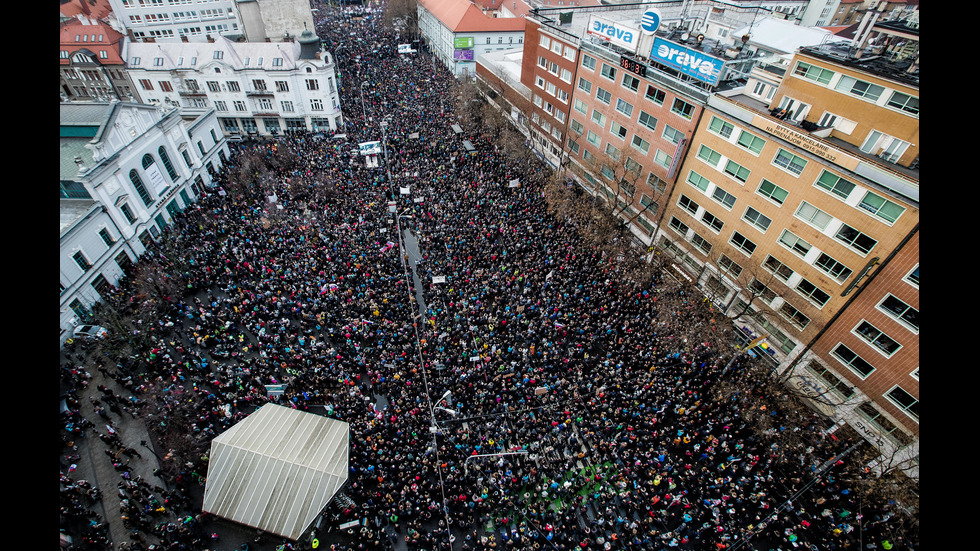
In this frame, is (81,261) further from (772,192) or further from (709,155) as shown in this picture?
(772,192)

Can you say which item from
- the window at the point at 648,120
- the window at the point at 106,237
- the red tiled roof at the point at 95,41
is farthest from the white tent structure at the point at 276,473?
the red tiled roof at the point at 95,41

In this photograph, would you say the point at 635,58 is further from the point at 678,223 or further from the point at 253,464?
the point at 253,464

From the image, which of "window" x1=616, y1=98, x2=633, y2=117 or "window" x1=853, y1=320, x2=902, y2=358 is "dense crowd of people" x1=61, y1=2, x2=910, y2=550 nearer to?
"window" x1=853, y1=320, x2=902, y2=358

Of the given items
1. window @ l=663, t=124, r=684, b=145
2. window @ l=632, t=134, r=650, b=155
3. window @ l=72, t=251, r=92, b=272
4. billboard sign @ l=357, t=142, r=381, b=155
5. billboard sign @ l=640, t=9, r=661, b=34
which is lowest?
window @ l=72, t=251, r=92, b=272

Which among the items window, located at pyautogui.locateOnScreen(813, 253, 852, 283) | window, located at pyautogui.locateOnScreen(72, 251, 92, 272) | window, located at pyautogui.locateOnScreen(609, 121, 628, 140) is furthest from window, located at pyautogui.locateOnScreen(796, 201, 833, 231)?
window, located at pyautogui.locateOnScreen(72, 251, 92, 272)

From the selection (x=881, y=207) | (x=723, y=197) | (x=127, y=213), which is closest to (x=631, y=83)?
(x=723, y=197)

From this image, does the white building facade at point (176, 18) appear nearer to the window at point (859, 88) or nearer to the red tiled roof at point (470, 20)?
the red tiled roof at point (470, 20)
